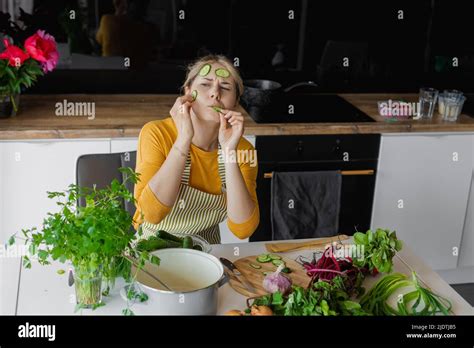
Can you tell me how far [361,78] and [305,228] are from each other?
1.01 metres

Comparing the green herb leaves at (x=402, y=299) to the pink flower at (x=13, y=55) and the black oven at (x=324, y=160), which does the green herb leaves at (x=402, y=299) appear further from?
the pink flower at (x=13, y=55)

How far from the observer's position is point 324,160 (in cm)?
302

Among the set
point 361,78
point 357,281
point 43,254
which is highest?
point 361,78

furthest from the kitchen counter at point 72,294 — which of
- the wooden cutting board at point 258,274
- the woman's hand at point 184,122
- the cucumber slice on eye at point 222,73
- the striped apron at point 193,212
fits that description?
the cucumber slice on eye at point 222,73

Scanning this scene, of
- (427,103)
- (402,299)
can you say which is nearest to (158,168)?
(402,299)

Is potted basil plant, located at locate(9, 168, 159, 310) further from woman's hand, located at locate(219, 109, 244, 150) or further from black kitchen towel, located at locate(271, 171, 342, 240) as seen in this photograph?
black kitchen towel, located at locate(271, 171, 342, 240)

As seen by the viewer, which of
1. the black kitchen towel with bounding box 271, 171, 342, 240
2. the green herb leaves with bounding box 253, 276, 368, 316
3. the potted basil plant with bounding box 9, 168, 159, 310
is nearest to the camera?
the potted basil plant with bounding box 9, 168, 159, 310

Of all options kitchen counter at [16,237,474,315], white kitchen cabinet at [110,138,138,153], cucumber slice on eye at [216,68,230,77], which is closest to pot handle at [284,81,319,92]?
white kitchen cabinet at [110,138,138,153]

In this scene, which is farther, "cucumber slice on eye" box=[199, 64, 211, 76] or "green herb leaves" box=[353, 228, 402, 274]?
"cucumber slice on eye" box=[199, 64, 211, 76]

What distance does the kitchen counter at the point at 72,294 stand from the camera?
1518 mm

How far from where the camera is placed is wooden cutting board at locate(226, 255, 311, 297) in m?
1.64
